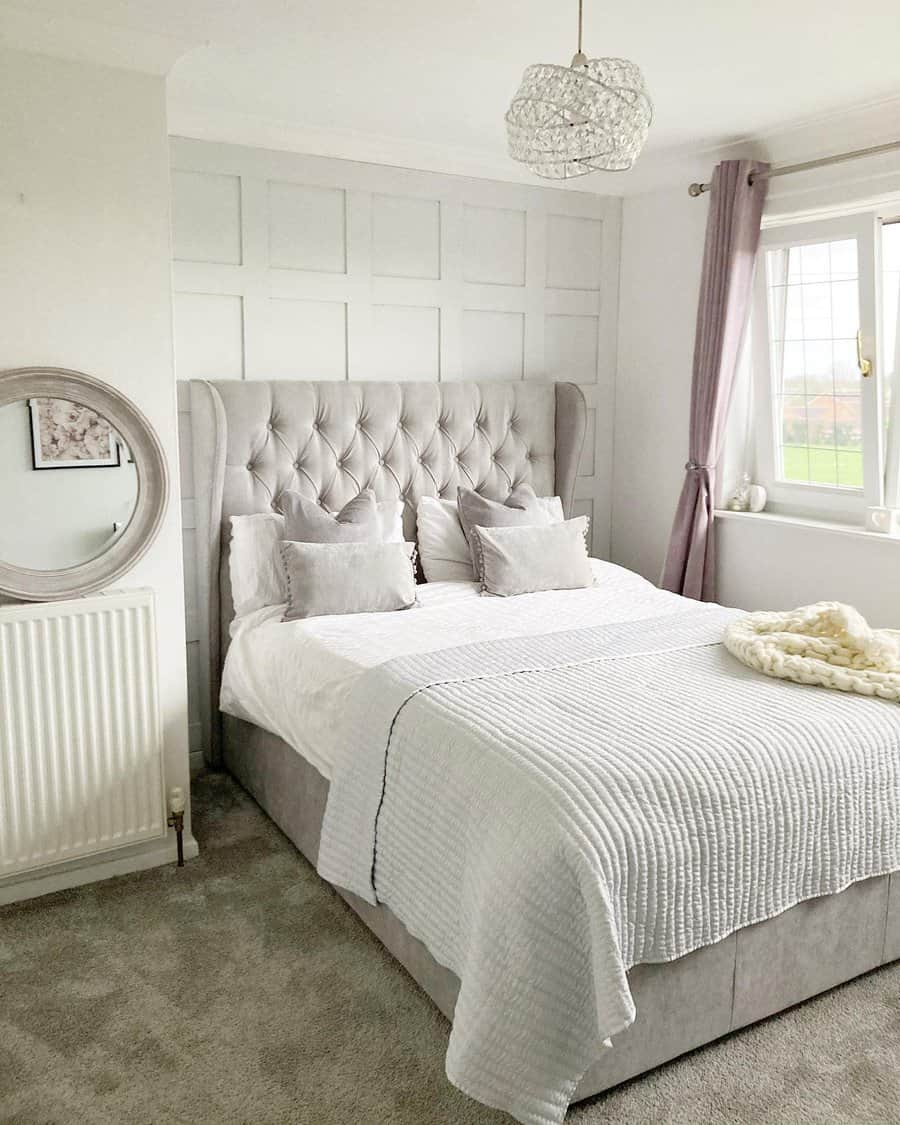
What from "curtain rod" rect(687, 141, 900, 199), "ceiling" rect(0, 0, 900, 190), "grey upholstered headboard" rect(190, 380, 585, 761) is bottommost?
"grey upholstered headboard" rect(190, 380, 585, 761)

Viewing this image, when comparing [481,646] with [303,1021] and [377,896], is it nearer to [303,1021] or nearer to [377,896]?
[377,896]

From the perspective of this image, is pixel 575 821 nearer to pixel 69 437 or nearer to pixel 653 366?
pixel 69 437

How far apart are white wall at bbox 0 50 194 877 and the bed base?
4.67ft

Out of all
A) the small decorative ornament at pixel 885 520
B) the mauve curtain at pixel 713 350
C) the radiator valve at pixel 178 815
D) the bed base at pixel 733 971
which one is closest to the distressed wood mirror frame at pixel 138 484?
the radiator valve at pixel 178 815

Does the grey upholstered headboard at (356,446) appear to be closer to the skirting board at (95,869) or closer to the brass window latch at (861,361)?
the skirting board at (95,869)

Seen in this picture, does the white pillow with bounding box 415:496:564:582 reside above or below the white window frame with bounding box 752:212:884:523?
below

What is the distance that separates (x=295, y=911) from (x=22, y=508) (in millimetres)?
1297

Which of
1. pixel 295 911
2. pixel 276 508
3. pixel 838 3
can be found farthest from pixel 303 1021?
pixel 838 3

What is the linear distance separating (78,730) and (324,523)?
3.45 ft

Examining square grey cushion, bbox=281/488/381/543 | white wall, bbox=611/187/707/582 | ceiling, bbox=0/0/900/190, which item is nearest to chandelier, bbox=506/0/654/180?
ceiling, bbox=0/0/900/190

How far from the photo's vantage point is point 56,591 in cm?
265

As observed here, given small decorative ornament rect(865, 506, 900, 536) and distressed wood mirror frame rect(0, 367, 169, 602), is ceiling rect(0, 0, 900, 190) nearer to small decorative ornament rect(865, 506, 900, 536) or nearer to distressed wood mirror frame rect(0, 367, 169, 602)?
distressed wood mirror frame rect(0, 367, 169, 602)

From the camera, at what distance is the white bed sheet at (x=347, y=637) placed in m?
2.72

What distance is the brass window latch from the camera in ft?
12.0
